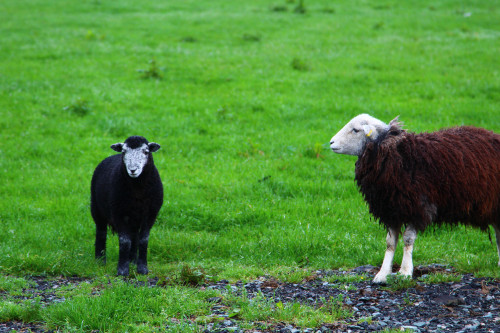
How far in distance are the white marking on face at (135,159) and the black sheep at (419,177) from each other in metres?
2.93

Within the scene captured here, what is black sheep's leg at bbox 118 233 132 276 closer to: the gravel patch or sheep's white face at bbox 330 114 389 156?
the gravel patch

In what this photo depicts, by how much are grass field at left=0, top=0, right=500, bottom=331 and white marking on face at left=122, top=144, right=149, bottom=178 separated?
1646mm

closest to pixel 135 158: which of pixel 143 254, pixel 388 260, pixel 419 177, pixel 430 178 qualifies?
pixel 143 254

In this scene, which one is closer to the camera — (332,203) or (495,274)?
(495,274)

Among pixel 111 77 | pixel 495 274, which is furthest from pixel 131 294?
pixel 111 77

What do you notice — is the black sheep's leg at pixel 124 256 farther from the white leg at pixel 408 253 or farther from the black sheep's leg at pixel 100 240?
the white leg at pixel 408 253

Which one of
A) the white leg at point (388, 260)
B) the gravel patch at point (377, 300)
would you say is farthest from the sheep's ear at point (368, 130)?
the gravel patch at point (377, 300)

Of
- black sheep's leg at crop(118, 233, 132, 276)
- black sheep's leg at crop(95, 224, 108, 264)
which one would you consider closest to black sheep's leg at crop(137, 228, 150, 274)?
black sheep's leg at crop(118, 233, 132, 276)

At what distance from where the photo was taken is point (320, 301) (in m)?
6.79

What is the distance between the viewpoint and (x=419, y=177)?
7527mm

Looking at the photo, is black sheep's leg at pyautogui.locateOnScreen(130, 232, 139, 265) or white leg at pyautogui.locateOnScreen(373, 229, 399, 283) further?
black sheep's leg at pyautogui.locateOnScreen(130, 232, 139, 265)

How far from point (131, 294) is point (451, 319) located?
3.85m

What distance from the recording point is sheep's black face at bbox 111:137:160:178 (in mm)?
7963

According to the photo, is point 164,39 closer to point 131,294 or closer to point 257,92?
point 257,92
